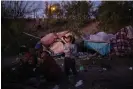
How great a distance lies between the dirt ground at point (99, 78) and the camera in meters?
6.09

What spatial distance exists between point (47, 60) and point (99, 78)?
36.8 inches

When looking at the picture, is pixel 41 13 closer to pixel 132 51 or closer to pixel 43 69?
pixel 43 69

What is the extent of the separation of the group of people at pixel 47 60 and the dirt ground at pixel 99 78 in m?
0.11

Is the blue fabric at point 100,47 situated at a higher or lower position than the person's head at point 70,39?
lower

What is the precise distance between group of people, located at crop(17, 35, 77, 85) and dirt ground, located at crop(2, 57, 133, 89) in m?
0.11

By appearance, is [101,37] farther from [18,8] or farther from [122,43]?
[18,8]

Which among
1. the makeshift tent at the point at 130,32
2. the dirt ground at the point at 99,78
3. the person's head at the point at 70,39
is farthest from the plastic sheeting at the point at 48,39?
the makeshift tent at the point at 130,32

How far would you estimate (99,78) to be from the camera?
241 inches

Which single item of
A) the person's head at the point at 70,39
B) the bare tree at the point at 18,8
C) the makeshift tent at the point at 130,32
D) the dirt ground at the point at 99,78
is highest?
the bare tree at the point at 18,8

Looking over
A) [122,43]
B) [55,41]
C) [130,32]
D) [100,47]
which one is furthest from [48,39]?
[130,32]

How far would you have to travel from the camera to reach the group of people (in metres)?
6.08

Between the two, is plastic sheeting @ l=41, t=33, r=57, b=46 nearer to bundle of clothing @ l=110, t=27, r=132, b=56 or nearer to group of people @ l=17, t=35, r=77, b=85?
group of people @ l=17, t=35, r=77, b=85

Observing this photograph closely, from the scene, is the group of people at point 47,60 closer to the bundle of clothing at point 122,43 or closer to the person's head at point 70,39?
the person's head at point 70,39

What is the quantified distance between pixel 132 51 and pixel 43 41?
1.53 m
